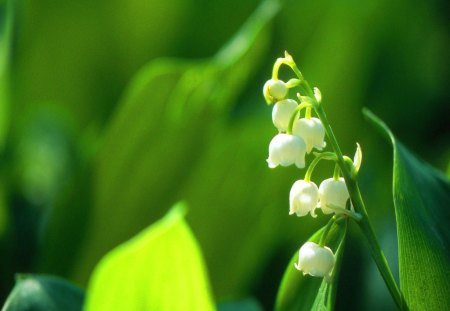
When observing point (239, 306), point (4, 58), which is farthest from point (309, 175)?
point (4, 58)

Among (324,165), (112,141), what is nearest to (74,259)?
(112,141)

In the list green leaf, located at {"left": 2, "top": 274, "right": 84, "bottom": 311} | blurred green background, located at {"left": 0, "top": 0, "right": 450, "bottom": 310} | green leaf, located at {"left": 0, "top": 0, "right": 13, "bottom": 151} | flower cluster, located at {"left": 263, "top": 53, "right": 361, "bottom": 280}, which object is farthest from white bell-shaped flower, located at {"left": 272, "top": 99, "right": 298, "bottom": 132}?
green leaf, located at {"left": 0, "top": 0, "right": 13, "bottom": 151}

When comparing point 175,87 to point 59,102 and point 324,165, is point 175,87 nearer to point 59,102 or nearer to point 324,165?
point 324,165

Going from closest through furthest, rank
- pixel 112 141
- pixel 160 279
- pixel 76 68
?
pixel 160 279 → pixel 112 141 → pixel 76 68

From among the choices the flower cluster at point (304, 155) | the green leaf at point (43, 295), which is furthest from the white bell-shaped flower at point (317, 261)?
the green leaf at point (43, 295)

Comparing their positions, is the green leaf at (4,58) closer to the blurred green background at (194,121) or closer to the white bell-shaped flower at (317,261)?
the blurred green background at (194,121)

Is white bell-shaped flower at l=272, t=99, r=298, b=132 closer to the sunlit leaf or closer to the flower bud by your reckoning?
the flower bud
